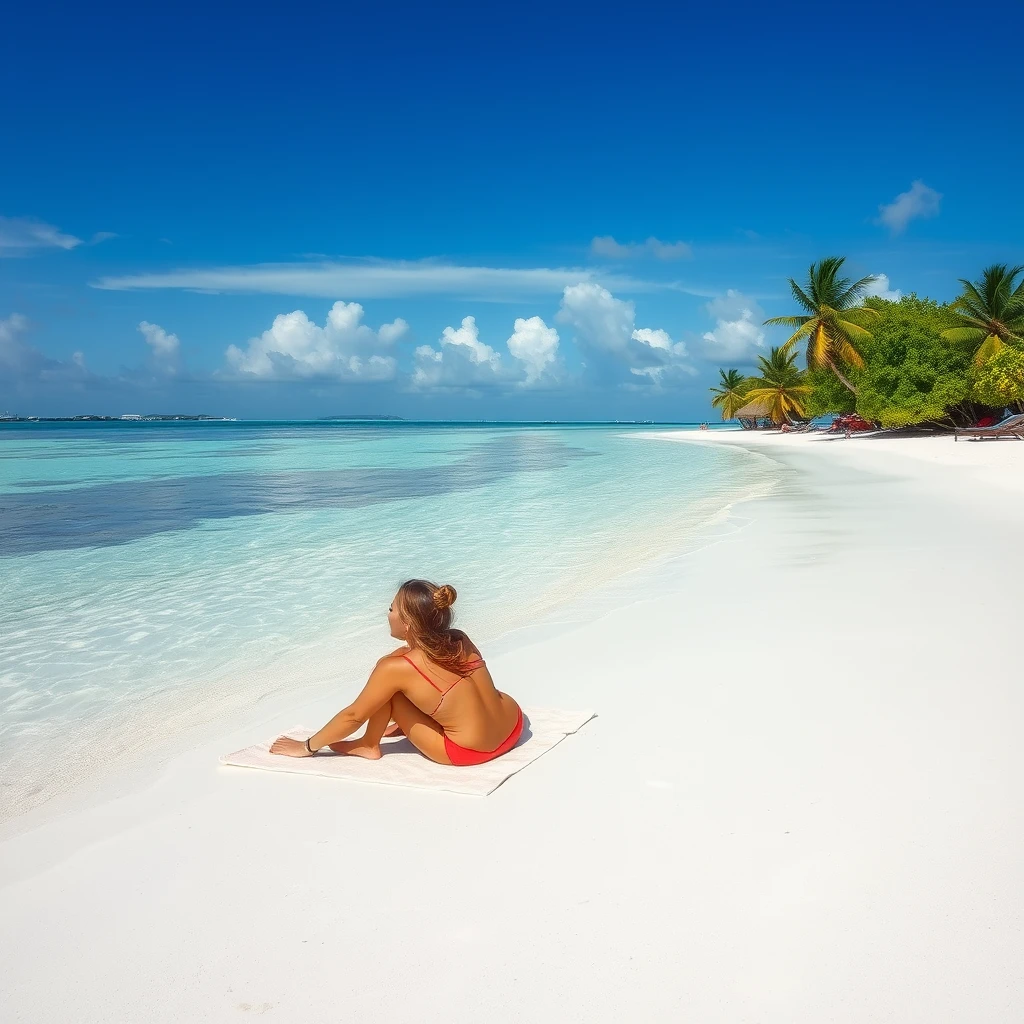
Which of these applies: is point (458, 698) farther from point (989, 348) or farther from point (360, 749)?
point (989, 348)

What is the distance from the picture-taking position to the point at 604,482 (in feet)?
80.1

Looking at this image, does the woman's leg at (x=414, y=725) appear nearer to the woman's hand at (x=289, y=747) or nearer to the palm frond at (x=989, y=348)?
the woman's hand at (x=289, y=747)

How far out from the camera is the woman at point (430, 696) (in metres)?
3.82

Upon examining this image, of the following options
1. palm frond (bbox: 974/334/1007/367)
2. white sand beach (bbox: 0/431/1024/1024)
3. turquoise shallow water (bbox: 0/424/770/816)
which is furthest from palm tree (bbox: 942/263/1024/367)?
white sand beach (bbox: 0/431/1024/1024)

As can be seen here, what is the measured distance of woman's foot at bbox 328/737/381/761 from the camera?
4113 mm

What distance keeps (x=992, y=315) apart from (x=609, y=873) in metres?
45.3

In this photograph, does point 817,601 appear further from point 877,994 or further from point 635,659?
point 877,994

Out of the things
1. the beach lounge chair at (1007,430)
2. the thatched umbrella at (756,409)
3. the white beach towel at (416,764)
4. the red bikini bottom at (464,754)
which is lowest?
the white beach towel at (416,764)

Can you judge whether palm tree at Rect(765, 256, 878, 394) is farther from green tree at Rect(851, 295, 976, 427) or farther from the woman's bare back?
the woman's bare back

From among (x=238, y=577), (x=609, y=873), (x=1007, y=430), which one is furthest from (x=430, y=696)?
(x=1007, y=430)

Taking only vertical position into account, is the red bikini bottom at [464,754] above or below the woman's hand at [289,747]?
above

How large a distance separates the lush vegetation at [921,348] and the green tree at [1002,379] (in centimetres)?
4

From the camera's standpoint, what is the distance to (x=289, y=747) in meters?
4.20

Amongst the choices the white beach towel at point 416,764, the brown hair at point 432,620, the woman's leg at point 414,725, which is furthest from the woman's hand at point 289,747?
the brown hair at point 432,620
